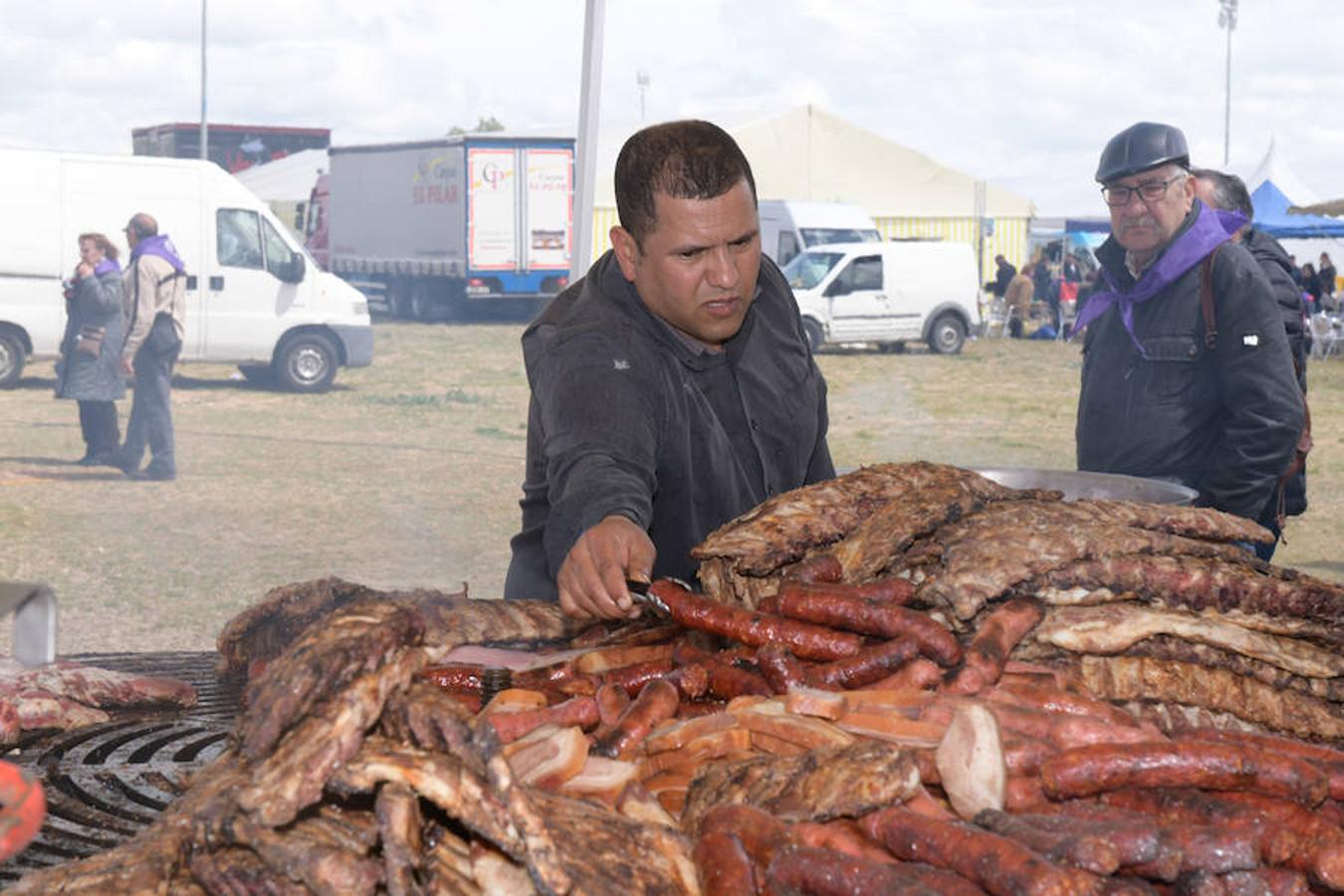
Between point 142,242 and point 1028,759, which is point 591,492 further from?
point 142,242

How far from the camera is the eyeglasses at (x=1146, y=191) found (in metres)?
5.55

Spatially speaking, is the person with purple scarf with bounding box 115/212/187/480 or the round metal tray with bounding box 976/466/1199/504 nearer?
the round metal tray with bounding box 976/466/1199/504

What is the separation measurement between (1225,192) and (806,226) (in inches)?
923

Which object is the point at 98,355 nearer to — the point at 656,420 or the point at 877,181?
the point at 656,420

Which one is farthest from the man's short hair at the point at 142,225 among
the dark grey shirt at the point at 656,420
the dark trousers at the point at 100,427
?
the dark grey shirt at the point at 656,420

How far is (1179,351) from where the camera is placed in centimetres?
545

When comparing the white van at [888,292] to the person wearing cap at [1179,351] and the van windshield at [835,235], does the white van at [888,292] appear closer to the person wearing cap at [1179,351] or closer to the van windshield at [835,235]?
the van windshield at [835,235]

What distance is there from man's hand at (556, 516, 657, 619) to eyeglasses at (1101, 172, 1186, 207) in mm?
3632

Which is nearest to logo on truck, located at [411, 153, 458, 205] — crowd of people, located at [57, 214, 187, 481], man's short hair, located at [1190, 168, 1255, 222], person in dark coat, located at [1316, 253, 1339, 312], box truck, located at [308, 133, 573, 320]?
box truck, located at [308, 133, 573, 320]

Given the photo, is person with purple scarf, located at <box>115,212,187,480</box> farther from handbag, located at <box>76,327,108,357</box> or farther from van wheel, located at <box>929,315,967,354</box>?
van wheel, located at <box>929,315,967,354</box>

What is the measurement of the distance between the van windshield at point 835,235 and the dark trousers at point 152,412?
678 inches

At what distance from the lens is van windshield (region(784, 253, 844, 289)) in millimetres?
25344

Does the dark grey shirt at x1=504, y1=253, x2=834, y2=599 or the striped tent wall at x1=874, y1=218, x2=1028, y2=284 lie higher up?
the striped tent wall at x1=874, y1=218, x2=1028, y2=284

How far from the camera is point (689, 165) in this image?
3.39 metres
